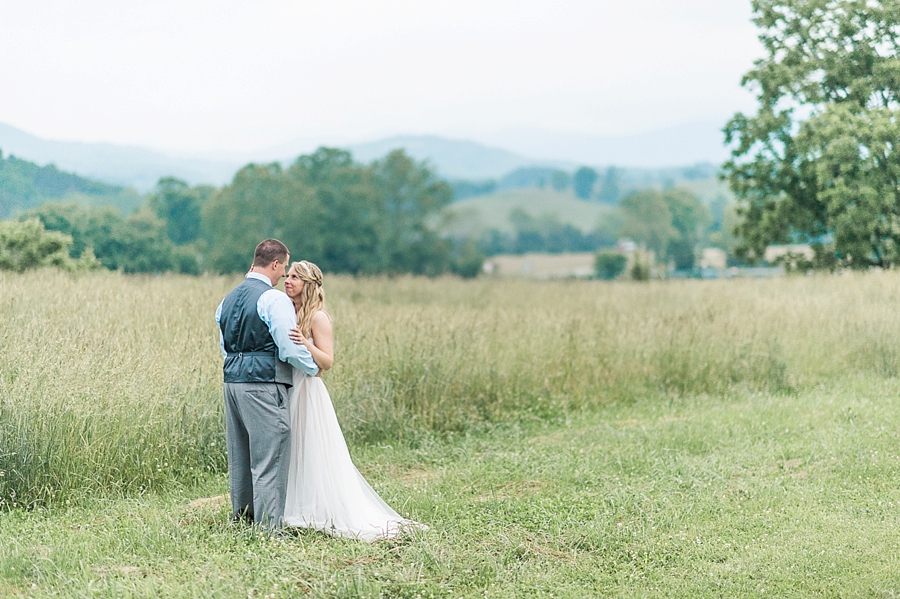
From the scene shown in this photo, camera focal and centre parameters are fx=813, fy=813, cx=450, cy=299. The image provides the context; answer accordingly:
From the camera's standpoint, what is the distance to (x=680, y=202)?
8619 centimetres

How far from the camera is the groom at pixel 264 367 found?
5.45 m

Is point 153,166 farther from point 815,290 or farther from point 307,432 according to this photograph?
point 307,432

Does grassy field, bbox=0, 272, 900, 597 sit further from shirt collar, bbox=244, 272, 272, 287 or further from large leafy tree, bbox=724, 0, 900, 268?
large leafy tree, bbox=724, 0, 900, 268

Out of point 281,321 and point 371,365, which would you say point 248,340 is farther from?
point 371,365

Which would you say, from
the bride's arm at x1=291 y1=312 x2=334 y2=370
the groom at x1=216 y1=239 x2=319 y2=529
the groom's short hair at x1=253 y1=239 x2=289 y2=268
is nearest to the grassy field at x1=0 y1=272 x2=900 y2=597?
the groom at x1=216 y1=239 x2=319 y2=529

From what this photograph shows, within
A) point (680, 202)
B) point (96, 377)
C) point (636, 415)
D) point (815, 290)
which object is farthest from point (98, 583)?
point (680, 202)

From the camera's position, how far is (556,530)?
19.7ft

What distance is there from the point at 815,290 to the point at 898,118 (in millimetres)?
8370

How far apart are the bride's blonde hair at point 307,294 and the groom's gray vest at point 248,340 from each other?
261mm

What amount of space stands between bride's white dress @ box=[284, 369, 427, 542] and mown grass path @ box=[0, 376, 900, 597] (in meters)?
0.22

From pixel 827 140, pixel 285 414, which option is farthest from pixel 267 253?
pixel 827 140

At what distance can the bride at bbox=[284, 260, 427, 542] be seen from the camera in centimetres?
569

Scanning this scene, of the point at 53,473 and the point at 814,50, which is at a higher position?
the point at 814,50

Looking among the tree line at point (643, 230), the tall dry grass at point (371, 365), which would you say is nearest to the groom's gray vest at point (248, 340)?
the tall dry grass at point (371, 365)
